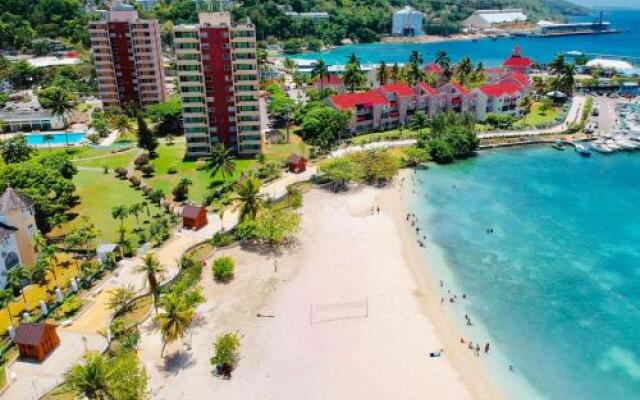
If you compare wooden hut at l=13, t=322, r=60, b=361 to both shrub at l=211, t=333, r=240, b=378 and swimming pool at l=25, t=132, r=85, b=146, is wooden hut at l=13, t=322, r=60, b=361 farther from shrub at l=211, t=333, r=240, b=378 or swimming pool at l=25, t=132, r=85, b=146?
swimming pool at l=25, t=132, r=85, b=146

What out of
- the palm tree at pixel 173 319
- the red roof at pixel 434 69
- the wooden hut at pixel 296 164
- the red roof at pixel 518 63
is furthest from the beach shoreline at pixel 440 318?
the red roof at pixel 518 63

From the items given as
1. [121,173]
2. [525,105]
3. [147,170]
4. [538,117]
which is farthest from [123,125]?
[538,117]

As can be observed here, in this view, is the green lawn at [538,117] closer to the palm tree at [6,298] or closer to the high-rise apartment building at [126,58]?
the high-rise apartment building at [126,58]

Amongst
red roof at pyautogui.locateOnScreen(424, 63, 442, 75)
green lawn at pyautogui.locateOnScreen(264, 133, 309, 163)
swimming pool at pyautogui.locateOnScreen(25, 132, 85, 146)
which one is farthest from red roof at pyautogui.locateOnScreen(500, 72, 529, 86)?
swimming pool at pyautogui.locateOnScreen(25, 132, 85, 146)

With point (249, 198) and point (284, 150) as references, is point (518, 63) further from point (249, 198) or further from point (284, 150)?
point (249, 198)

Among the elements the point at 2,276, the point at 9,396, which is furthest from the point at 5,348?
the point at 2,276

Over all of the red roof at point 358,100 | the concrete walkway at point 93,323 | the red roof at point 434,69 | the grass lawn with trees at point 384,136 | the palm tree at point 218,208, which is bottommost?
the concrete walkway at point 93,323
